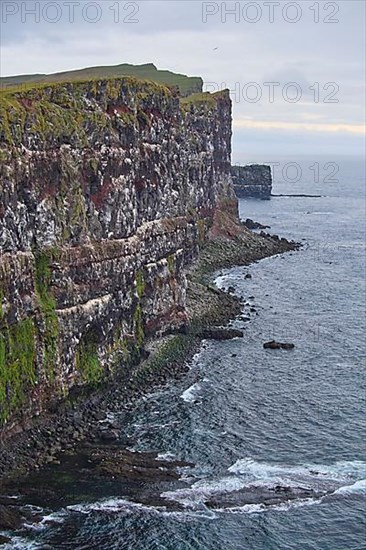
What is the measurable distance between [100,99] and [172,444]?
35.0 meters

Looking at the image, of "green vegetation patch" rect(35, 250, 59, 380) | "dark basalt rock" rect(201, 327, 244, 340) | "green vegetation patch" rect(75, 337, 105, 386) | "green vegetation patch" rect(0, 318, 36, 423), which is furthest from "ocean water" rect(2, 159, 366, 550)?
"green vegetation patch" rect(0, 318, 36, 423)

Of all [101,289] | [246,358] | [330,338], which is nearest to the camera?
[101,289]

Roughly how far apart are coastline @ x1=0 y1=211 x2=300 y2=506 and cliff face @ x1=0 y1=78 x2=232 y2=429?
1.64 meters

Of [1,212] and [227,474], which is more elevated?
[1,212]

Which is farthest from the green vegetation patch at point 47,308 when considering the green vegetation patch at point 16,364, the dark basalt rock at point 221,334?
the dark basalt rock at point 221,334

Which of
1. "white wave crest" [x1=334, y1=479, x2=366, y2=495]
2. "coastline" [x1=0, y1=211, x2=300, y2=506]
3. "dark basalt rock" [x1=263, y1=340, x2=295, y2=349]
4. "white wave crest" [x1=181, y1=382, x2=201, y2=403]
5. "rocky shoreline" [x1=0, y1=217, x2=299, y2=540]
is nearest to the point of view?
"white wave crest" [x1=334, y1=479, x2=366, y2=495]

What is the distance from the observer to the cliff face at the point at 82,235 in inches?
2446

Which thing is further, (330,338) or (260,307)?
(260,307)

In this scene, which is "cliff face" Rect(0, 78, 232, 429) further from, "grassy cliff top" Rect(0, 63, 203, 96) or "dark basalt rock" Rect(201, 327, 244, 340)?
"grassy cliff top" Rect(0, 63, 203, 96)

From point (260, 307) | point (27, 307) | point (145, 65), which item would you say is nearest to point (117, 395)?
point (27, 307)

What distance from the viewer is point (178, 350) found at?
89188mm

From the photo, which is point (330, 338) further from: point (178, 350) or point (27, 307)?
point (27, 307)

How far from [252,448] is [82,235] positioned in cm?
2521

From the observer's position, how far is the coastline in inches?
2378
